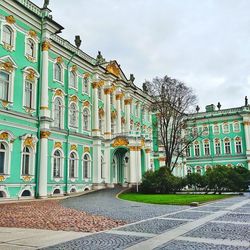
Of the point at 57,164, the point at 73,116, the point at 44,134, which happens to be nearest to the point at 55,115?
the point at 73,116

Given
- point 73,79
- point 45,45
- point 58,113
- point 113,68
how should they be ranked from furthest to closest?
point 113,68
point 73,79
point 58,113
point 45,45

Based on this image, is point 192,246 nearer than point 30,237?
Yes

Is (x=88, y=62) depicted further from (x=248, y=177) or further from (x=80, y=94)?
(x=248, y=177)

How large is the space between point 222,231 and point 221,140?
2215 inches

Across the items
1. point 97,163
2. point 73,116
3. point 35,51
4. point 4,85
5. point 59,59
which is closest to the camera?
point 4,85

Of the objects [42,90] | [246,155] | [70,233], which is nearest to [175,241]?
[70,233]

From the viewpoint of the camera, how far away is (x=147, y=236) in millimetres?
8398

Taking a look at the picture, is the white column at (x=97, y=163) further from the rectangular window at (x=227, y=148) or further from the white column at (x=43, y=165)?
the rectangular window at (x=227, y=148)

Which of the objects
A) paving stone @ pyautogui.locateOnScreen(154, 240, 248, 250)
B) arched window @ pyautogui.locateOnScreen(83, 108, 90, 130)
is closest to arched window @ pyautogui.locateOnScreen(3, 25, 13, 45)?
arched window @ pyautogui.locateOnScreen(83, 108, 90, 130)

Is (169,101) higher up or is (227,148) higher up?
(169,101)

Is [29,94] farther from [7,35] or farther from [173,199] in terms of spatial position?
[173,199]

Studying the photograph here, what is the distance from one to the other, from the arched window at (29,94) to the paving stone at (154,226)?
17.7 metres

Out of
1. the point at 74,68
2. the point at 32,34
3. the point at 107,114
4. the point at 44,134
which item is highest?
the point at 32,34

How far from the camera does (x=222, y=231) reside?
9250 millimetres
